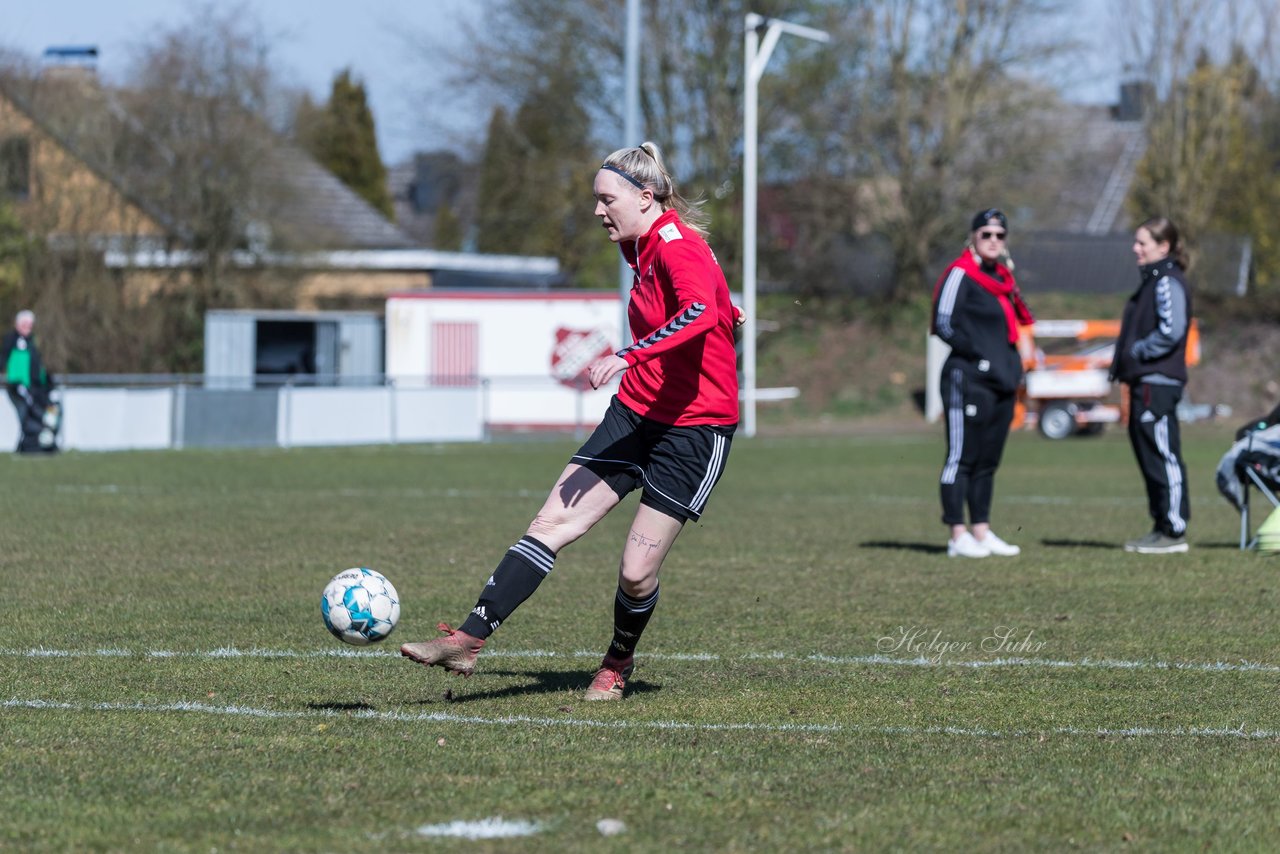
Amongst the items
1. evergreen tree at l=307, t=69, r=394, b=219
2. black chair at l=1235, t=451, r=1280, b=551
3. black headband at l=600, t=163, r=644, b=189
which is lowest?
black chair at l=1235, t=451, r=1280, b=551

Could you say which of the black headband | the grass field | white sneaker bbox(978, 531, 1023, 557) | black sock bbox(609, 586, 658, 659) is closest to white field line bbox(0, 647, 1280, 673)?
the grass field

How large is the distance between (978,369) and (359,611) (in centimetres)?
597

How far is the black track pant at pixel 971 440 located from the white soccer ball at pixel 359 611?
19.0ft

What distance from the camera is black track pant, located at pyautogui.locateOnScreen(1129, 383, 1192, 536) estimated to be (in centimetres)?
1119

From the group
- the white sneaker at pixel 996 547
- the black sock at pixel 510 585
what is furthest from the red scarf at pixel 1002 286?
the black sock at pixel 510 585

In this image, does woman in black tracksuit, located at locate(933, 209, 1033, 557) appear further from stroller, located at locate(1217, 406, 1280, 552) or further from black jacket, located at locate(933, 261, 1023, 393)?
stroller, located at locate(1217, 406, 1280, 552)

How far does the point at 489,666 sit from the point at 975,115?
116 ft

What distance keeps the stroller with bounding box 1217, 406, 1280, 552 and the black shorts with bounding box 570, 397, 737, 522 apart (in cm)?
→ 631

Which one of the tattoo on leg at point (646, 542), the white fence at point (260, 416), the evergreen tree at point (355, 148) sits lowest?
the white fence at point (260, 416)

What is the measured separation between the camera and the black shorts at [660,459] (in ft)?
19.6

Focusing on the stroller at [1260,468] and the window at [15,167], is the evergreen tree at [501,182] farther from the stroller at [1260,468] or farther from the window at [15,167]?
the stroller at [1260,468]

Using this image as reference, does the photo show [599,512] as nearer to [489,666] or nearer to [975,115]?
[489,666]

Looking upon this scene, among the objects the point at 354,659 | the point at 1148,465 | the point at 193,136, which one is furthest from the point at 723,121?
the point at 354,659

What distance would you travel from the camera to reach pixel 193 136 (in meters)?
36.9
